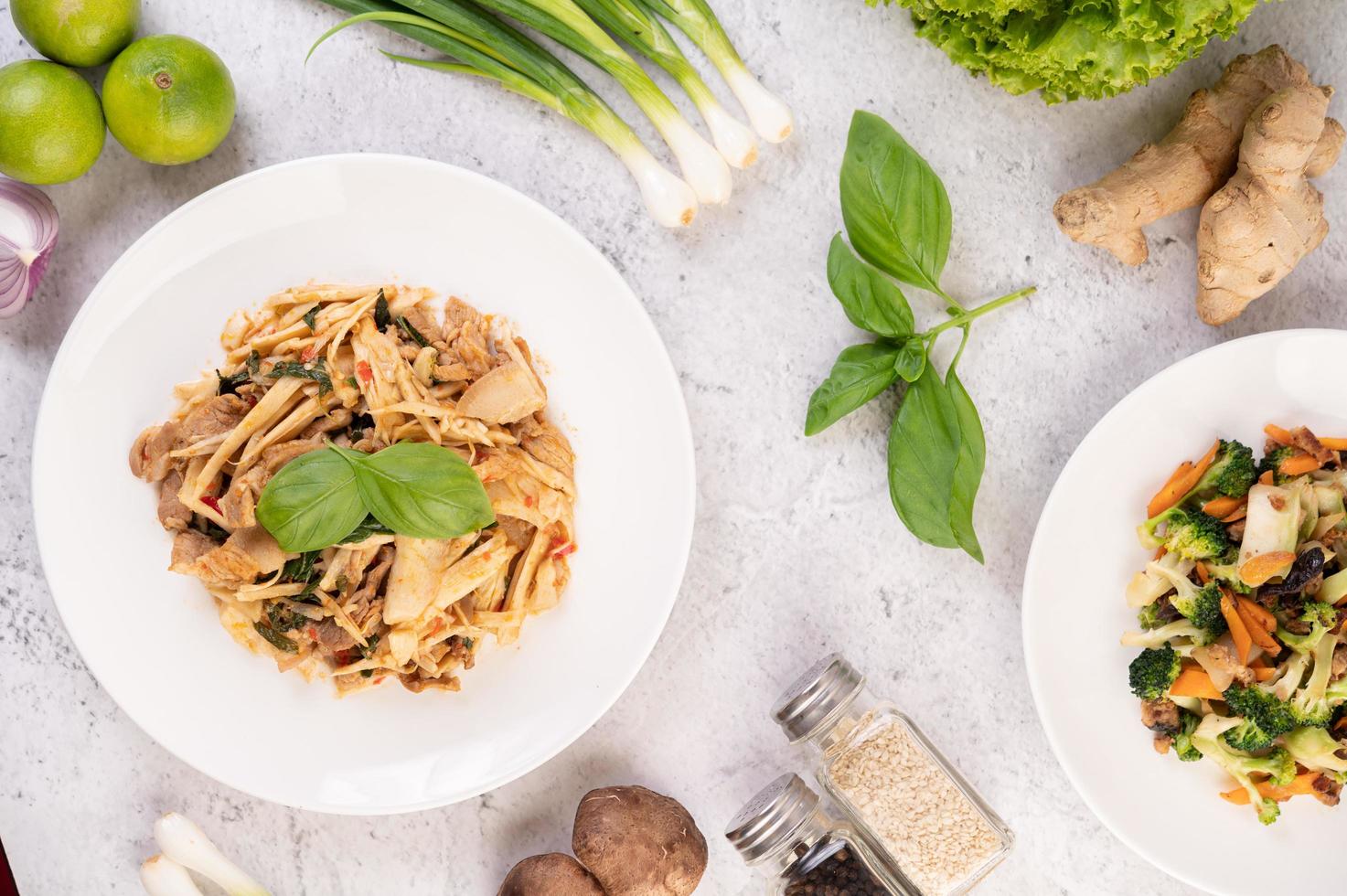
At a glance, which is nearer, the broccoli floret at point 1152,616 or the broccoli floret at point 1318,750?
the broccoli floret at point 1318,750

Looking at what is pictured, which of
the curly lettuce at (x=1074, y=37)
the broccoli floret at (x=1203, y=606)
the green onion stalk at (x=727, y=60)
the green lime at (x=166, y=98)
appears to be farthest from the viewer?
the green onion stalk at (x=727, y=60)

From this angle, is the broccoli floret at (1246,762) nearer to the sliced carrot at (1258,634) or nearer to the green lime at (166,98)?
the sliced carrot at (1258,634)

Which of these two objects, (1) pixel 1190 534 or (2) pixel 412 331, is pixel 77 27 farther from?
(1) pixel 1190 534

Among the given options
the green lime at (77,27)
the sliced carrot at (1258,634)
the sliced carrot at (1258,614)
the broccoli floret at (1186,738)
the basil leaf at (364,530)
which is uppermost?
the sliced carrot at (1258,614)

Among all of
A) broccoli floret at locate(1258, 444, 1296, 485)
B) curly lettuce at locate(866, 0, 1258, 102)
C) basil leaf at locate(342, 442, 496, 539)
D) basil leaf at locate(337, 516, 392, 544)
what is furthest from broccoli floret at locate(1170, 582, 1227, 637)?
basil leaf at locate(337, 516, 392, 544)

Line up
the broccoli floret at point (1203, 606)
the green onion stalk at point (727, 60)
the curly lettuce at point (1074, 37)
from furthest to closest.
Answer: the green onion stalk at point (727, 60) → the broccoli floret at point (1203, 606) → the curly lettuce at point (1074, 37)

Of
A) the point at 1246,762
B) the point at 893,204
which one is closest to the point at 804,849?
the point at 1246,762

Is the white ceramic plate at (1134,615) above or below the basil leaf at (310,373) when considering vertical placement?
above

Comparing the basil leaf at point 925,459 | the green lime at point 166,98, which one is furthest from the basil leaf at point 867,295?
the green lime at point 166,98
